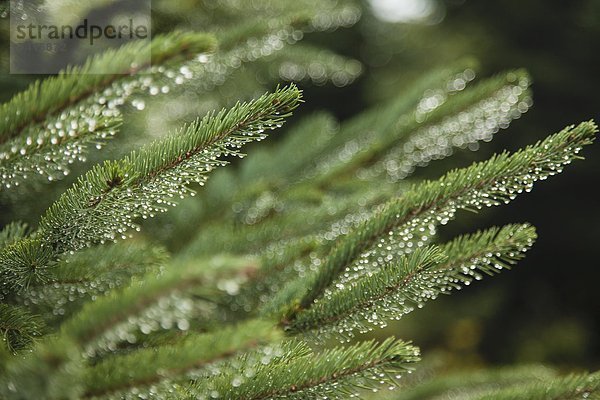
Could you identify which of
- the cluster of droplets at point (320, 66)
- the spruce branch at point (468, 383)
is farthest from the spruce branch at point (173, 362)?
the cluster of droplets at point (320, 66)

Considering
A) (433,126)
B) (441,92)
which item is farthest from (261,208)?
(441,92)

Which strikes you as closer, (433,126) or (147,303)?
(147,303)

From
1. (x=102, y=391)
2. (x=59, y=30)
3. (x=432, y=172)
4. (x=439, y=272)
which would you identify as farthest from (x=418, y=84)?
(x=432, y=172)

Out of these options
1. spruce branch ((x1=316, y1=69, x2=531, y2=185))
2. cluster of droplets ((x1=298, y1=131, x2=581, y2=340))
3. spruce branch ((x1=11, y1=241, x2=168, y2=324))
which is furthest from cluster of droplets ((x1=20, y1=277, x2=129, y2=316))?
spruce branch ((x1=316, y1=69, x2=531, y2=185))

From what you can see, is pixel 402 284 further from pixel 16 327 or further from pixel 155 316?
pixel 16 327

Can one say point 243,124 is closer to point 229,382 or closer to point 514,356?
point 229,382

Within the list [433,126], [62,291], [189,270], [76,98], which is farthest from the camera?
[433,126]

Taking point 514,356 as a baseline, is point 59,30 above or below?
above
